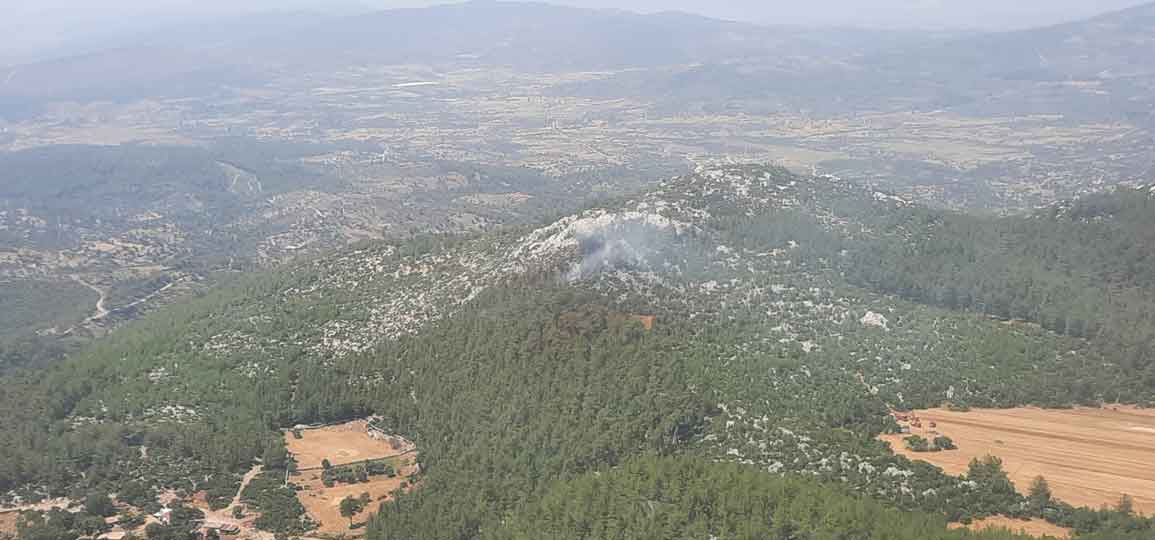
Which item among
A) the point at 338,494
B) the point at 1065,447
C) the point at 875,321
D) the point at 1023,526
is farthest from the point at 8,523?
the point at 1065,447

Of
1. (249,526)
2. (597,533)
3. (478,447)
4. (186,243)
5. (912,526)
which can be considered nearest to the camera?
(912,526)

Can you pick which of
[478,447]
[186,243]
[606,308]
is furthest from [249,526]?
[186,243]

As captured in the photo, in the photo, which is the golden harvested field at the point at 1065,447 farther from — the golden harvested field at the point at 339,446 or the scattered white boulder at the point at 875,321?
the golden harvested field at the point at 339,446

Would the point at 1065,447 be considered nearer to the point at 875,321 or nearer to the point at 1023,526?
the point at 1023,526

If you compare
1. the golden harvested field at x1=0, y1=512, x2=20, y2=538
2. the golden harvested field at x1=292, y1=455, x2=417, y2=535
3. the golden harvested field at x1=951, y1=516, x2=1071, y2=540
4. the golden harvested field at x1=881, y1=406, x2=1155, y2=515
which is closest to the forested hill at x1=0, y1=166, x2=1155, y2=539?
the golden harvested field at x1=951, y1=516, x2=1071, y2=540

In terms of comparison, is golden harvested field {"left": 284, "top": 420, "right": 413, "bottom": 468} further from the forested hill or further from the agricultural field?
the forested hill

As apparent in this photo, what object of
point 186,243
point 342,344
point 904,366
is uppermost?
point 904,366

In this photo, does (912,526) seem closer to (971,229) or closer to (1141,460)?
(1141,460)
